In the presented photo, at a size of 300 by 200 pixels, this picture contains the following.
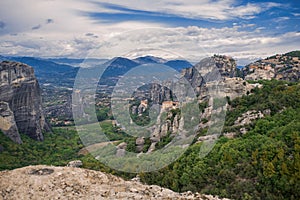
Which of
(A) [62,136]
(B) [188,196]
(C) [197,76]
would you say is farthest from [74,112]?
(B) [188,196]

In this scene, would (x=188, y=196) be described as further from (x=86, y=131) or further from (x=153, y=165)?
(x=86, y=131)

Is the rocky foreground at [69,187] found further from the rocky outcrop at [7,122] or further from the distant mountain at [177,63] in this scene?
the rocky outcrop at [7,122]

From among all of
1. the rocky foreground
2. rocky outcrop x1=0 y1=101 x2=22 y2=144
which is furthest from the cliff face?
the rocky foreground

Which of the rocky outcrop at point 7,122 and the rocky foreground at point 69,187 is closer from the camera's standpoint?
the rocky foreground at point 69,187

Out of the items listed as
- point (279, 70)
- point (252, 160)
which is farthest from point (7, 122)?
point (279, 70)

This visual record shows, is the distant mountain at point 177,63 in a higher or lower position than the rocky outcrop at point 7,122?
higher

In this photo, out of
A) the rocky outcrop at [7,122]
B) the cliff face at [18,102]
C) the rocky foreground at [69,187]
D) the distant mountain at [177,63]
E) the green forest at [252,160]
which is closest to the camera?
the rocky foreground at [69,187]

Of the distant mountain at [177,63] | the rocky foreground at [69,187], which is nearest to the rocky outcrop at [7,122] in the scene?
the distant mountain at [177,63]
